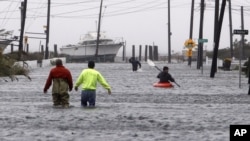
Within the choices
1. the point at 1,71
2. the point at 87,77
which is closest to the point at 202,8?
the point at 1,71

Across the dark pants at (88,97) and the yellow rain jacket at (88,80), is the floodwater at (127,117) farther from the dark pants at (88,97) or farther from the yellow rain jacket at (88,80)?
the yellow rain jacket at (88,80)

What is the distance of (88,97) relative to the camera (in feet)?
72.3

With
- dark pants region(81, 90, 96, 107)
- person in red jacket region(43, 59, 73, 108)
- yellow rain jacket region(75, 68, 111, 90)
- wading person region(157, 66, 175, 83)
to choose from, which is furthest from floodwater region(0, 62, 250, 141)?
wading person region(157, 66, 175, 83)

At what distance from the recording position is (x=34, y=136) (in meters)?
14.8

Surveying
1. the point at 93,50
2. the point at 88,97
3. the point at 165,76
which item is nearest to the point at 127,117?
the point at 88,97

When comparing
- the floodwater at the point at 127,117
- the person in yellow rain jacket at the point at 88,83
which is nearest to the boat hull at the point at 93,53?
the floodwater at the point at 127,117

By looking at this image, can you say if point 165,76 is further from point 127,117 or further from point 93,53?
point 93,53

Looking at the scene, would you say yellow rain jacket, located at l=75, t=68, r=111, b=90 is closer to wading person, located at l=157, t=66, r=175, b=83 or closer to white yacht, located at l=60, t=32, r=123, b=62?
wading person, located at l=157, t=66, r=175, b=83

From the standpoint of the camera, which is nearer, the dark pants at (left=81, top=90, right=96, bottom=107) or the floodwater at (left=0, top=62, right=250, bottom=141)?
the floodwater at (left=0, top=62, right=250, bottom=141)

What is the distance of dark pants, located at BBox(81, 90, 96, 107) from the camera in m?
21.9

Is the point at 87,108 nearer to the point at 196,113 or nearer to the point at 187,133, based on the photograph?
the point at 196,113

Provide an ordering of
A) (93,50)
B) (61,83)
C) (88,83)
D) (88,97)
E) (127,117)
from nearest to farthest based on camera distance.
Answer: (127,117) → (88,83) → (88,97) → (61,83) → (93,50)

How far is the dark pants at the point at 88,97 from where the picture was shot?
21891 millimetres

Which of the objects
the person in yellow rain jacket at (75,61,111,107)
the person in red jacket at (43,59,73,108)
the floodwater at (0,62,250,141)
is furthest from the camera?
the person in red jacket at (43,59,73,108)
